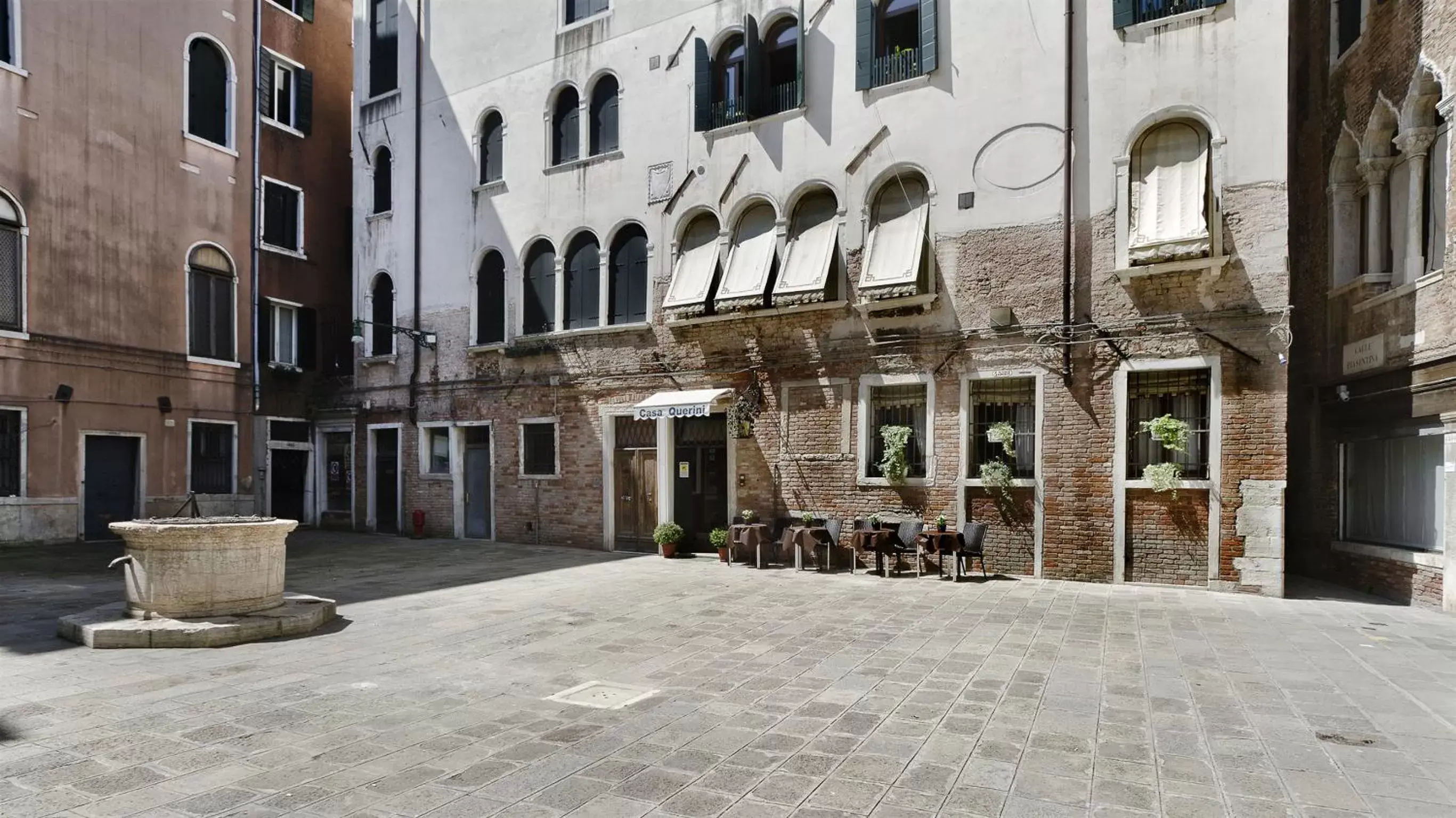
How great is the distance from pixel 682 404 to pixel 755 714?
360 inches

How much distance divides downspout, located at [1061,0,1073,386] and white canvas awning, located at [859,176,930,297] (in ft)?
6.57

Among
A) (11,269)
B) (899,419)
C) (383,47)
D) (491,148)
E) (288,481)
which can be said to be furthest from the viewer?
(288,481)

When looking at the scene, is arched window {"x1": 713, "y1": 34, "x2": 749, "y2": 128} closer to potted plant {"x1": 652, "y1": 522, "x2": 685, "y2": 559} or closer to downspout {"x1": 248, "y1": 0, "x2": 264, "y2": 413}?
potted plant {"x1": 652, "y1": 522, "x2": 685, "y2": 559}

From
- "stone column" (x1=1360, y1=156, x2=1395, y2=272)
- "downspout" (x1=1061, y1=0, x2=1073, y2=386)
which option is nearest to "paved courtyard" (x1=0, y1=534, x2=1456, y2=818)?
"downspout" (x1=1061, y1=0, x2=1073, y2=386)

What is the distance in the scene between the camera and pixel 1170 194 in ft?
37.7

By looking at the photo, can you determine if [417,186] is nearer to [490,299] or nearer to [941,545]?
[490,299]

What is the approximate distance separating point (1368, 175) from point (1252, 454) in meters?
4.22

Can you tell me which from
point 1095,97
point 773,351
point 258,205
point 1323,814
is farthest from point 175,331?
point 1323,814

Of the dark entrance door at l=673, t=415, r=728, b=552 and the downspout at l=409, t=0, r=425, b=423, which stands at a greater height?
the downspout at l=409, t=0, r=425, b=423

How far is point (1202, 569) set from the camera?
36.8ft

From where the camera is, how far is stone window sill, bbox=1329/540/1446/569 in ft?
33.2

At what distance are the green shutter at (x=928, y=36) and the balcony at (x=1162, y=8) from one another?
2.76 m

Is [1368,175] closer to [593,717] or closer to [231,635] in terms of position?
[593,717]

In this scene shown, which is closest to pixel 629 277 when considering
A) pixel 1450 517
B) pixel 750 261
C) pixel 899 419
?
pixel 750 261
